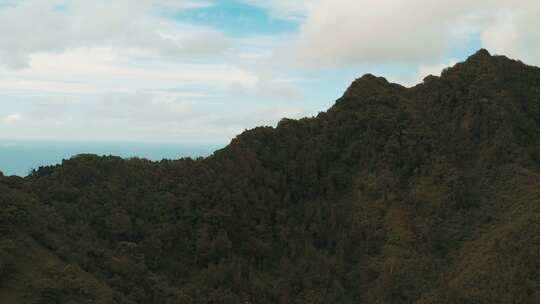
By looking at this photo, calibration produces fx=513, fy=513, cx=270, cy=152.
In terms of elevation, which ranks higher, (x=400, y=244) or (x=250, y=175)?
(x=250, y=175)

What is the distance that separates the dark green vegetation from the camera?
105 ft

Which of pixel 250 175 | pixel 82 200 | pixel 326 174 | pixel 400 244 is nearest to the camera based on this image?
pixel 82 200

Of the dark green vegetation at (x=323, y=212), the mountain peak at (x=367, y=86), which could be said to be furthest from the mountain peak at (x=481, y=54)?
the mountain peak at (x=367, y=86)

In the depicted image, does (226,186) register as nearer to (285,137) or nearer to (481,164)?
(285,137)

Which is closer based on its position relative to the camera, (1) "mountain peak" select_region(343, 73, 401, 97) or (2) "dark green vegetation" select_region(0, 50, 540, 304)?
(2) "dark green vegetation" select_region(0, 50, 540, 304)

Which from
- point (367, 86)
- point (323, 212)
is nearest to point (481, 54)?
point (367, 86)

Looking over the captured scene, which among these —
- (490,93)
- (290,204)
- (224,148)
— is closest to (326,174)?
(290,204)

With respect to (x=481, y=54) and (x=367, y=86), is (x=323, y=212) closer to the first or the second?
(x=367, y=86)

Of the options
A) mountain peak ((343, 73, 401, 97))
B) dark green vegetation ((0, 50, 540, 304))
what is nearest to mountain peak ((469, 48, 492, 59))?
dark green vegetation ((0, 50, 540, 304))

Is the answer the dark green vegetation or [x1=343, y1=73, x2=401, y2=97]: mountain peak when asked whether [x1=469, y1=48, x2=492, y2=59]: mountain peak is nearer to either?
the dark green vegetation

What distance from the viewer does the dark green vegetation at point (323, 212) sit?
105 feet

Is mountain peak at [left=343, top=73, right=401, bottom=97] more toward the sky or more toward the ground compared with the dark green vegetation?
more toward the sky

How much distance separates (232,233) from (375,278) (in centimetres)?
1130

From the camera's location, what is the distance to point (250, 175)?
143 feet
